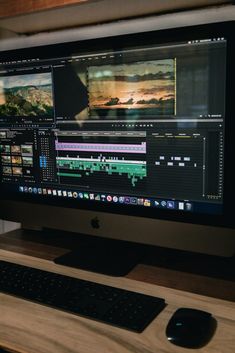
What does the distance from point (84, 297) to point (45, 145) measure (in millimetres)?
456

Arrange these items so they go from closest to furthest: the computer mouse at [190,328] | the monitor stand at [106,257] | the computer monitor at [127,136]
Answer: the computer mouse at [190,328] < the computer monitor at [127,136] < the monitor stand at [106,257]

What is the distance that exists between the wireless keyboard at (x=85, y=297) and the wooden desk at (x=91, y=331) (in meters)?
0.01

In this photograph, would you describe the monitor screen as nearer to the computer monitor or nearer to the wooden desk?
the computer monitor

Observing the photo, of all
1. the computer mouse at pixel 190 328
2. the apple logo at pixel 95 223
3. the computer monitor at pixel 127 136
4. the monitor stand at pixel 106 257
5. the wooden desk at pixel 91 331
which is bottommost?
the wooden desk at pixel 91 331

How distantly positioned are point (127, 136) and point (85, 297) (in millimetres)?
383

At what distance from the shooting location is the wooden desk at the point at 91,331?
622 mm

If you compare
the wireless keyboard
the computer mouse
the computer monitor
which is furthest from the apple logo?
the computer mouse

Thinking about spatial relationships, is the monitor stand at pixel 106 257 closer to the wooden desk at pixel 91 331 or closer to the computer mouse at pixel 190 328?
the wooden desk at pixel 91 331

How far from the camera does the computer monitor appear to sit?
81 cm

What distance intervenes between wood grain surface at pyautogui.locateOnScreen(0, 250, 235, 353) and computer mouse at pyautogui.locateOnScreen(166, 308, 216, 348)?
0.4 inches

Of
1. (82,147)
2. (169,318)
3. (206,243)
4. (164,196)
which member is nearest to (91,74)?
(82,147)

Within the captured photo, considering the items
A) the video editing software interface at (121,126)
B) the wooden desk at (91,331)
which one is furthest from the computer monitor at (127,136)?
the wooden desk at (91,331)

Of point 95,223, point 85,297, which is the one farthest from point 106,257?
point 85,297

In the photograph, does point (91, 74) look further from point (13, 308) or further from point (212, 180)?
point (13, 308)
